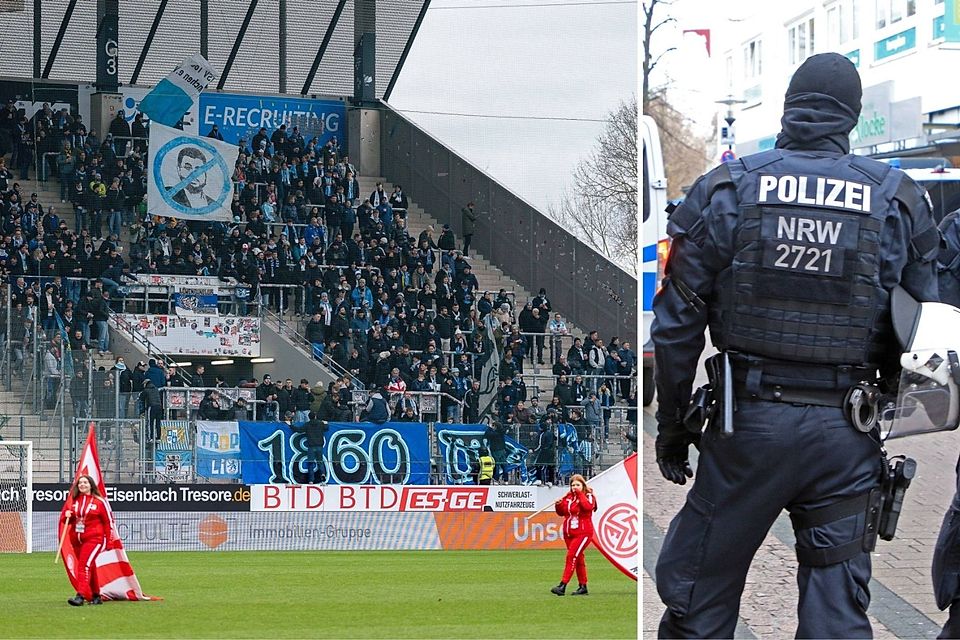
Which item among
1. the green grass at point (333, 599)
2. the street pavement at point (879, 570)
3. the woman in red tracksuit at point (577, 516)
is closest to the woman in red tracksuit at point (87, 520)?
the green grass at point (333, 599)

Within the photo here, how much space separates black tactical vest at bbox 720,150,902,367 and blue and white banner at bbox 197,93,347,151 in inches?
442

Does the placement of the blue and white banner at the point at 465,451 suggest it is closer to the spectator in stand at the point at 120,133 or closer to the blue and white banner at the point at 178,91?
the blue and white banner at the point at 178,91

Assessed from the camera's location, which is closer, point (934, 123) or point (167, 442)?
point (167, 442)

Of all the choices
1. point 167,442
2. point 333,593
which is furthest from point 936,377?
point 167,442

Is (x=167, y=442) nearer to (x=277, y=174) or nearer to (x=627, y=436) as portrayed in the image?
(x=277, y=174)

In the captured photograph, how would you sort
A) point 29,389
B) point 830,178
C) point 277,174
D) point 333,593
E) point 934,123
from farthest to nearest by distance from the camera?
point 934,123, point 277,174, point 29,389, point 333,593, point 830,178

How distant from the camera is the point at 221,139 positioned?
1444cm

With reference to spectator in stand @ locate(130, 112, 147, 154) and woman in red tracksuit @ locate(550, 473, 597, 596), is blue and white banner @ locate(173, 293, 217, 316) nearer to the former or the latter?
spectator in stand @ locate(130, 112, 147, 154)

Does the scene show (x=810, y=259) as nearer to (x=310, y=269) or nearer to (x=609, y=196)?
(x=609, y=196)

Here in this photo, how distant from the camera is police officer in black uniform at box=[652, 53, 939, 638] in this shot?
3807 mm

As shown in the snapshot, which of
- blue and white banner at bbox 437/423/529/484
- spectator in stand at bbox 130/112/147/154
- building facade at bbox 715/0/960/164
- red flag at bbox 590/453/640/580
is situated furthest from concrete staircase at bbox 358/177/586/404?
building facade at bbox 715/0/960/164

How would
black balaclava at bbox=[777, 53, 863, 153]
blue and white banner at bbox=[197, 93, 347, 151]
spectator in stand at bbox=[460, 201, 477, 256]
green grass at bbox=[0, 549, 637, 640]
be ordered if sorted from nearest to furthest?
black balaclava at bbox=[777, 53, 863, 153] < green grass at bbox=[0, 549, 637, 640] < blue and white banner at bbox=[197, 93, 347, 151] < spectator in stand at bbox=[460, 201, 477, 256]

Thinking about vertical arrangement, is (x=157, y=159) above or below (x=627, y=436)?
above

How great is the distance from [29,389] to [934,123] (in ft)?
67.7
